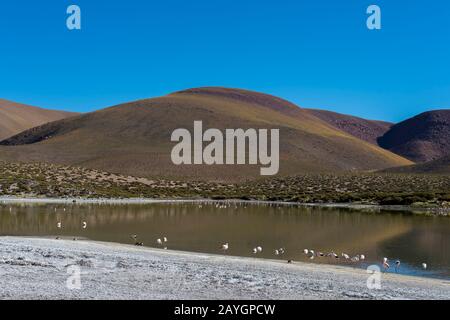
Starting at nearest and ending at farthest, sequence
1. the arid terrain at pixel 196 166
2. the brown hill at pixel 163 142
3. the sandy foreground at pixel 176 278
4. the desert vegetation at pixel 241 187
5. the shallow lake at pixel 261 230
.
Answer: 1. the sandy foreground at pixel 176 278
2. the shallow lake at pixel 261 230
3. the desert vegetation at pixel 241 187
4. the arid terrain at pixel 196 166
5. the brown hill at pixel 163 142

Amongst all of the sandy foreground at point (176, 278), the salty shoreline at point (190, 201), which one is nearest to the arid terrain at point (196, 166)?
the salty shoreline at point (190, 201)

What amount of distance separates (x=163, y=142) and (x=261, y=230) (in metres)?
87.8

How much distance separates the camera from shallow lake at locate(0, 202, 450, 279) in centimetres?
2308

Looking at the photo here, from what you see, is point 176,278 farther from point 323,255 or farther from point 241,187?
point 241,187

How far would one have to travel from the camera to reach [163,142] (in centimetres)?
11738

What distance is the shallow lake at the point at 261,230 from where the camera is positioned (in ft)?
75.7

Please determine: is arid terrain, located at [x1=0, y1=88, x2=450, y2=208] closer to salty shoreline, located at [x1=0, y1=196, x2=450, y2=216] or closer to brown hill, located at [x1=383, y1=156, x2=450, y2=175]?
brown hill, located at [x1=383, y1=156, x2=450, y2=175]

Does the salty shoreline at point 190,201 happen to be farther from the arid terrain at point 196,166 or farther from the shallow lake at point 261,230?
the shallow lake at point 261,230

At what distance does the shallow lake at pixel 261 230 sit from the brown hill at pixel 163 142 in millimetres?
44852

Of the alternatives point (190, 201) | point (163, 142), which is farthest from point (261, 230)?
point (163, 142)

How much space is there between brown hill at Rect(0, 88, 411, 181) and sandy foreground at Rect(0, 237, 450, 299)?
65.1 m
